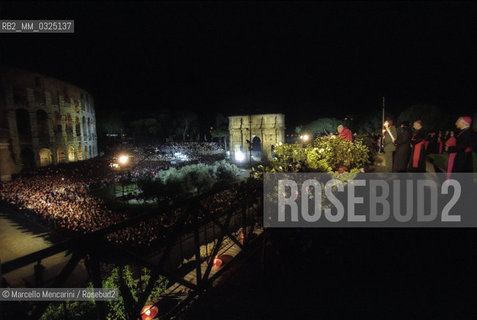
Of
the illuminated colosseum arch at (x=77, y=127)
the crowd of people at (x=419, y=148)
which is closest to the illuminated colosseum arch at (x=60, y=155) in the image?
the illuminated colosseum arch at (x=77, y=127)

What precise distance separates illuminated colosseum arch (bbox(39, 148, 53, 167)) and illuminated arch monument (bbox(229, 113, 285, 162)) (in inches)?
1051

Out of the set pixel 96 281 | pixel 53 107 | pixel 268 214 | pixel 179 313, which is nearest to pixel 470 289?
pixel 268 214

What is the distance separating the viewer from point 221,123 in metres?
74.0

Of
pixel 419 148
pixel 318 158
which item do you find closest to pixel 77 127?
pixel 318 158

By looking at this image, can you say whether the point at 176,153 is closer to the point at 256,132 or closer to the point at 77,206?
the point at 256,132

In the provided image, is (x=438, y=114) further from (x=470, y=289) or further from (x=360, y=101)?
(x=470, y=289)

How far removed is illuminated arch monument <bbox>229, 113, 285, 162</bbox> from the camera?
40938 millimetres

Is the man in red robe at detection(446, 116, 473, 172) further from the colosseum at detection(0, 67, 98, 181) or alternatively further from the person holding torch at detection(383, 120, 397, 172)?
the colosseum at detection(0, 67, 98, 181)

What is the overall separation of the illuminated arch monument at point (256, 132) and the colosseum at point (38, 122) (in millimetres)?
25049

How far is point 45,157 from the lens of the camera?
108 feet

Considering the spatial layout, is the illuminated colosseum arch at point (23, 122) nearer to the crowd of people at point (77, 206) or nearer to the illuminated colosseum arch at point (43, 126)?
the illuminated colosseum arch at point (43, 126)

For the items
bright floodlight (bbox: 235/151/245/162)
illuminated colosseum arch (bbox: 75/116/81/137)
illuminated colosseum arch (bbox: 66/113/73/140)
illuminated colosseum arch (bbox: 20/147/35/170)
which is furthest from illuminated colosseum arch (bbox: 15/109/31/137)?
bright floodlight (bbox: 235/151/245/162)

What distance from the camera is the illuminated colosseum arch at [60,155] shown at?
33.8 meters

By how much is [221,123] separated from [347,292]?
72135mm
